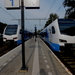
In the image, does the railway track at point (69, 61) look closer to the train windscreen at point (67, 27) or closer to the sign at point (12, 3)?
the train windscreen at point (67, 27)

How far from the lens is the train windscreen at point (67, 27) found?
25.4 ft

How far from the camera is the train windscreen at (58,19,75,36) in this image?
25.4 ft

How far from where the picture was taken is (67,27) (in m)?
8.00

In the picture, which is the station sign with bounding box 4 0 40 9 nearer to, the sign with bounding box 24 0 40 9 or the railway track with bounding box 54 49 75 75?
the sign with bounding box 24 0 40 9

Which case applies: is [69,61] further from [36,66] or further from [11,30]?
[11,30]

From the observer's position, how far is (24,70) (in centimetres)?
465

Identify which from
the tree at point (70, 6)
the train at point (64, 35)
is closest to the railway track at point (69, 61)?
the train at point (64, 35)

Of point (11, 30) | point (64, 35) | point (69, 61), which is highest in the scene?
point (11, 30)

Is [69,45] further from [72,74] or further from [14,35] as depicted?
[14,35]

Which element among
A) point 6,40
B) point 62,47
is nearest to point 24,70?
point 62,47

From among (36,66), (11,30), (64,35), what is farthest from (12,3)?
(11,30)

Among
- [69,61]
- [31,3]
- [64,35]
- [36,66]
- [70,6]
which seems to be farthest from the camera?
[70,6]

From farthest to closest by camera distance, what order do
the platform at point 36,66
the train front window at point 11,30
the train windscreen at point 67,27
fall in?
the train front window at point 11,30 < the train windscreen at point 67,27 < the platform at point 36,66

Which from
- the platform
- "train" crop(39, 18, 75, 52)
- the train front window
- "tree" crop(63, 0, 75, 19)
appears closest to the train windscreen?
"train" crop(39, 18, 75, 52)
